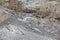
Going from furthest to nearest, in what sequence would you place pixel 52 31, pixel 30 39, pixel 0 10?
pixel 0 10 < pixel 52 31 < pixel 30 39

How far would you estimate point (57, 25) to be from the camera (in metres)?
2.25

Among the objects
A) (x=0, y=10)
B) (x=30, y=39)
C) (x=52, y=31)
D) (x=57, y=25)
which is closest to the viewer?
A: (x=30, y=39)

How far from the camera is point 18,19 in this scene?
238cm

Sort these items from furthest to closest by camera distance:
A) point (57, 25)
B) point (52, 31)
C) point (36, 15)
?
1. point (36, 15)
2. point (57, 25)
3. point (52, 31)

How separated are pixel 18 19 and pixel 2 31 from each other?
496 millimetres

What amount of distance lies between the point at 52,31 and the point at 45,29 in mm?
121

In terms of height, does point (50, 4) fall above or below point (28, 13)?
above

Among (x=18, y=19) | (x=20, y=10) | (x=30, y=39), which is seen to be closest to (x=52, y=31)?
(x=30, y=39)

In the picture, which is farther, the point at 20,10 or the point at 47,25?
the point at 20,10

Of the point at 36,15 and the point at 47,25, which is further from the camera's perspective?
the point at 36,15

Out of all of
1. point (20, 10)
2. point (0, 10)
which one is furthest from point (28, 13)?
point (0, 10)

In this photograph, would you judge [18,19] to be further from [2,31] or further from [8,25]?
A: [2,31]

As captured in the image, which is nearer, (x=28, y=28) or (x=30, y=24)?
(x=28, y=28)

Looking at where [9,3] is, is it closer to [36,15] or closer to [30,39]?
[36,15]
